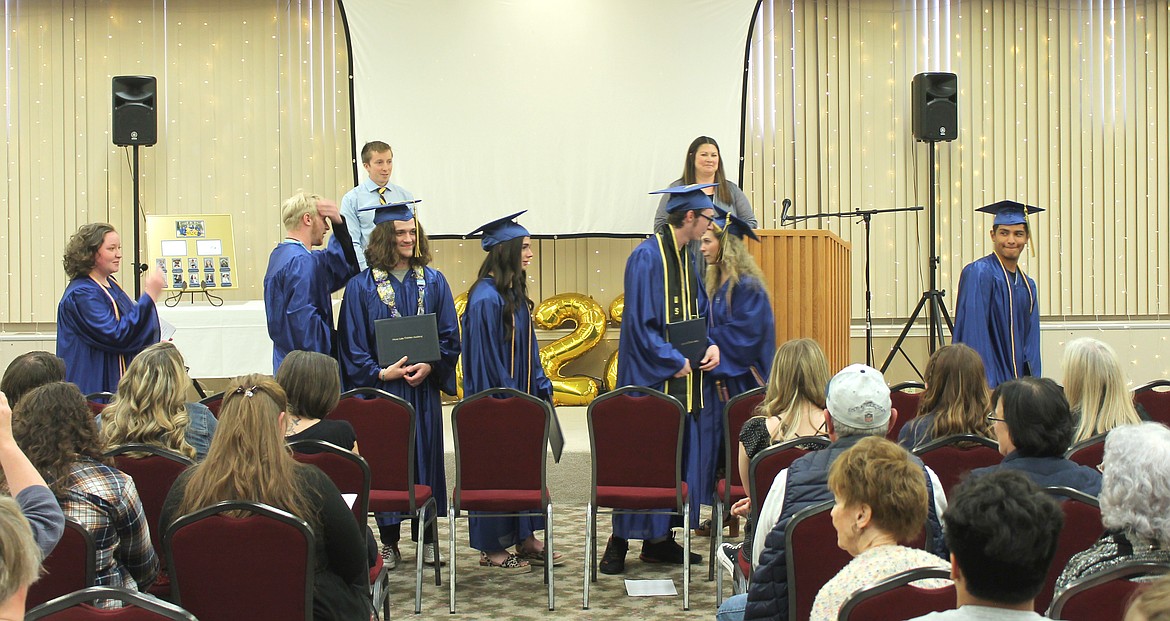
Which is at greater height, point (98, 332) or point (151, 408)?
point (98, 332)

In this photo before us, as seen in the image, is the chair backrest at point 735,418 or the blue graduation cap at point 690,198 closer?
the chair backrest at point 735,418

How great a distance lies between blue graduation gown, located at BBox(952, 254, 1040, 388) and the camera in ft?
22.0

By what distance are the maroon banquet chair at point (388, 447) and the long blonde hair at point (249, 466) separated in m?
1.67

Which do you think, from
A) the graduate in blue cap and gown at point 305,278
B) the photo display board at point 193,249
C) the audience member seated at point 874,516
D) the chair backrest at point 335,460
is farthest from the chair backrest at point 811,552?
the photo display board at point 193,249

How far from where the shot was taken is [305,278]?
5820 millimetres

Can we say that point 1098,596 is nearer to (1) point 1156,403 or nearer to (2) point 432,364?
(1) point 1156,403

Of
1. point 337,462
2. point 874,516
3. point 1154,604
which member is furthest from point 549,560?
point 1154,604

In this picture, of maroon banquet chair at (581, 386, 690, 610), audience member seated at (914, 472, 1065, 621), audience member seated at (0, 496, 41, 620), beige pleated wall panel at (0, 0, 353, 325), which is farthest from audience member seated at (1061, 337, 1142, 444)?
beige pleated wall panel at (0, 0, 353, 325)

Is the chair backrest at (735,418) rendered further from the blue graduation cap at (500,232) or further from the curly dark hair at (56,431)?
the curly dark hair at (56,431)

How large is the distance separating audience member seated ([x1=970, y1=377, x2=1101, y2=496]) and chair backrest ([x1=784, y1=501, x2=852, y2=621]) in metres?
0.68

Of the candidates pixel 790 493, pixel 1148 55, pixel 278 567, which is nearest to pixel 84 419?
pixel 278 567

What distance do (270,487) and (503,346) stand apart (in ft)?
8.60

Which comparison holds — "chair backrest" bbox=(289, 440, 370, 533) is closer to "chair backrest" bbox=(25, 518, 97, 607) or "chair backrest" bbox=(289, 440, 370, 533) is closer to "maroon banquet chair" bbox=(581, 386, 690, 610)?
"chair backrest" bbox=(25, 518, 97, 607)

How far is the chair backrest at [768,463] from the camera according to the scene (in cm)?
356
